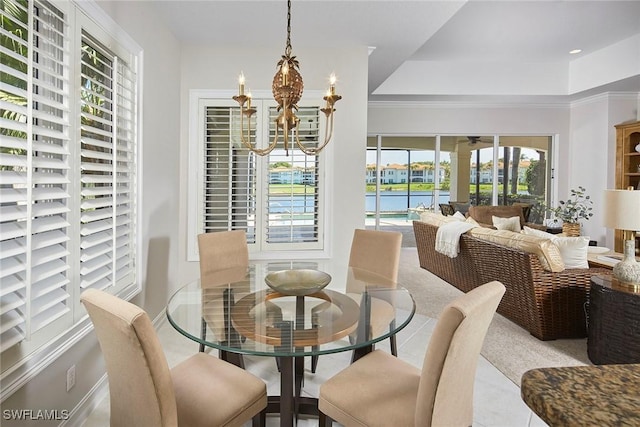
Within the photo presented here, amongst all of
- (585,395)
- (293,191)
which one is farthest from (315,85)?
(585,395)

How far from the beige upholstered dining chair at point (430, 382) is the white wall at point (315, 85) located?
7.84ft

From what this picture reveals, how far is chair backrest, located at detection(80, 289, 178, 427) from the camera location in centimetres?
111

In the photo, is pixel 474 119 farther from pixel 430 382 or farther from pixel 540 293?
pixel 430 382

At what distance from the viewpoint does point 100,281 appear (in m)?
2.23

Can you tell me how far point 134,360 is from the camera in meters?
1.14

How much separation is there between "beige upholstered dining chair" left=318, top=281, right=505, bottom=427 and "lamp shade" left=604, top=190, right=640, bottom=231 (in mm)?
1786

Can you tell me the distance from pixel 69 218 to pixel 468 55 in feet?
19.2

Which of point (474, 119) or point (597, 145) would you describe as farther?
point (474, 119)

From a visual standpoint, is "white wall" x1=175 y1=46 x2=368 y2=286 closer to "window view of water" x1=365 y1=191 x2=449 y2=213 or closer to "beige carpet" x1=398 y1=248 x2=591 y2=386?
"beige carpet" x1=398 y1=248 x2=591 y2=386

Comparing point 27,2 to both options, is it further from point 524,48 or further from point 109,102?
point 524,48

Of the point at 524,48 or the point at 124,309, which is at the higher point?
the point at 524,48

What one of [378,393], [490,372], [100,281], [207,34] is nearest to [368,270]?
[490,372]

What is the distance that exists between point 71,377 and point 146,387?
3.75 ft

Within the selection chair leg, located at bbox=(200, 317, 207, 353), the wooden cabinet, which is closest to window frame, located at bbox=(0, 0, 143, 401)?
chair leg, located at bbox=(200, 317, 207, 353)
